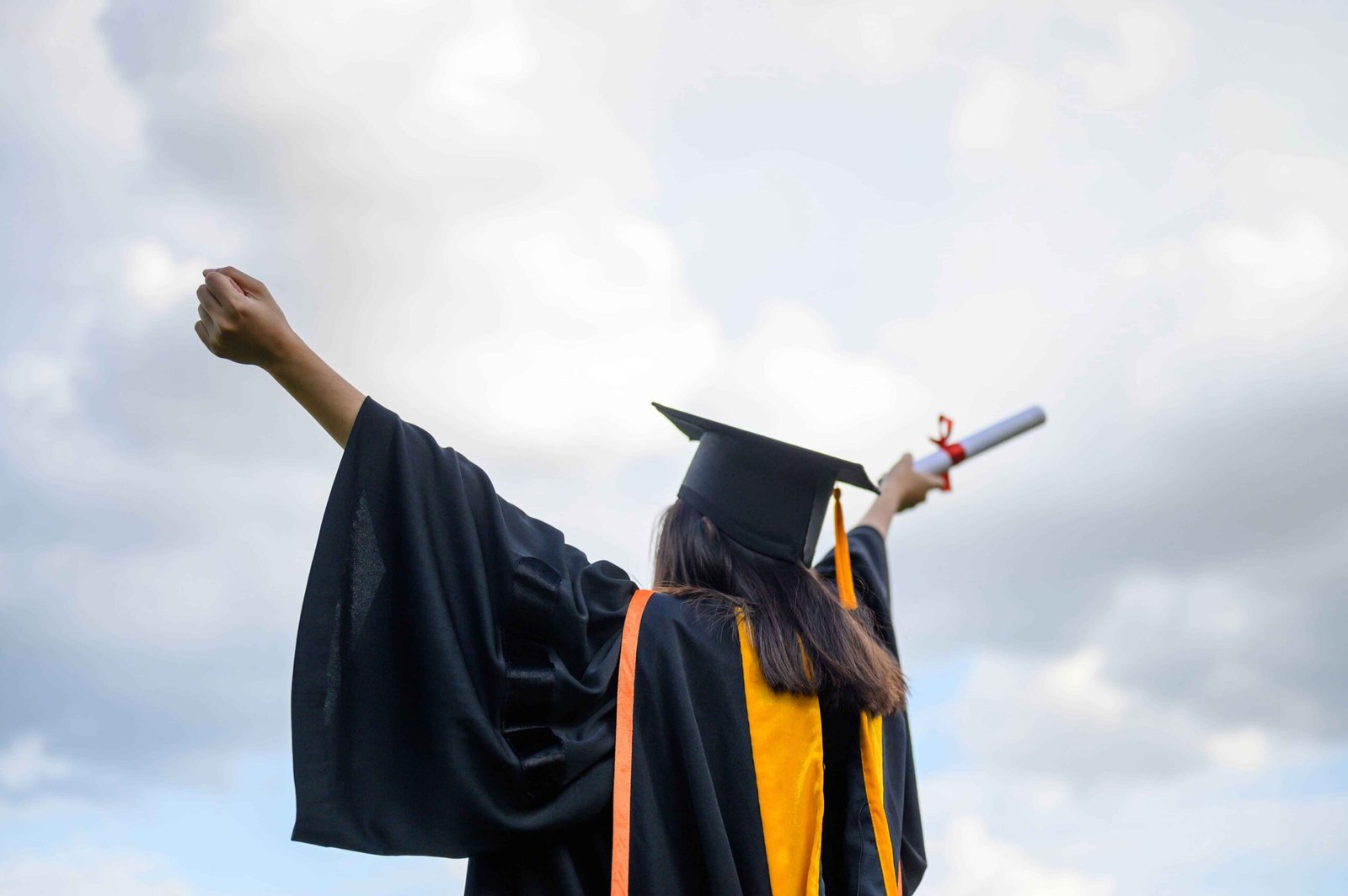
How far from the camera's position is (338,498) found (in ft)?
8.70

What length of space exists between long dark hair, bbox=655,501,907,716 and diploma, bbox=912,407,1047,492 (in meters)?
1.33

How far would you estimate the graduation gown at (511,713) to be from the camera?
8.60 feet

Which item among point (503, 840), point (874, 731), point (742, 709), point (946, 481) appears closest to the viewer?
point (503, 840)

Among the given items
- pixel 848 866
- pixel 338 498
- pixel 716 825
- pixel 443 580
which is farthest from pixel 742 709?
pixel 338 498

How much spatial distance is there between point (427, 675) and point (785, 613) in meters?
0.97

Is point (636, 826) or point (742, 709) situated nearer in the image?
point (636, 826)

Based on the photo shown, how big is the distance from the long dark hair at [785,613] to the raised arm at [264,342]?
1.00 m

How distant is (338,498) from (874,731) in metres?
1.54

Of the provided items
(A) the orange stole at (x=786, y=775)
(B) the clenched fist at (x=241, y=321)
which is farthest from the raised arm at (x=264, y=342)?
(A) the orange stole at (x=786, y=775)

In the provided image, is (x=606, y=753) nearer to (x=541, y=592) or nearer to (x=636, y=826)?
(x=636, y=826)

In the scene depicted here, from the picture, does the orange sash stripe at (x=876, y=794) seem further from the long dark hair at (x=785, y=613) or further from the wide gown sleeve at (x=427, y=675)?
the wide gown sleeve at (x=427, y=675)

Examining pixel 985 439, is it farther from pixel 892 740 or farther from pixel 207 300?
pixel 207 300

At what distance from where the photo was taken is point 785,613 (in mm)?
3146

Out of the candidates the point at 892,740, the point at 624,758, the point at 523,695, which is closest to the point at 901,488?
the point at 892,740
